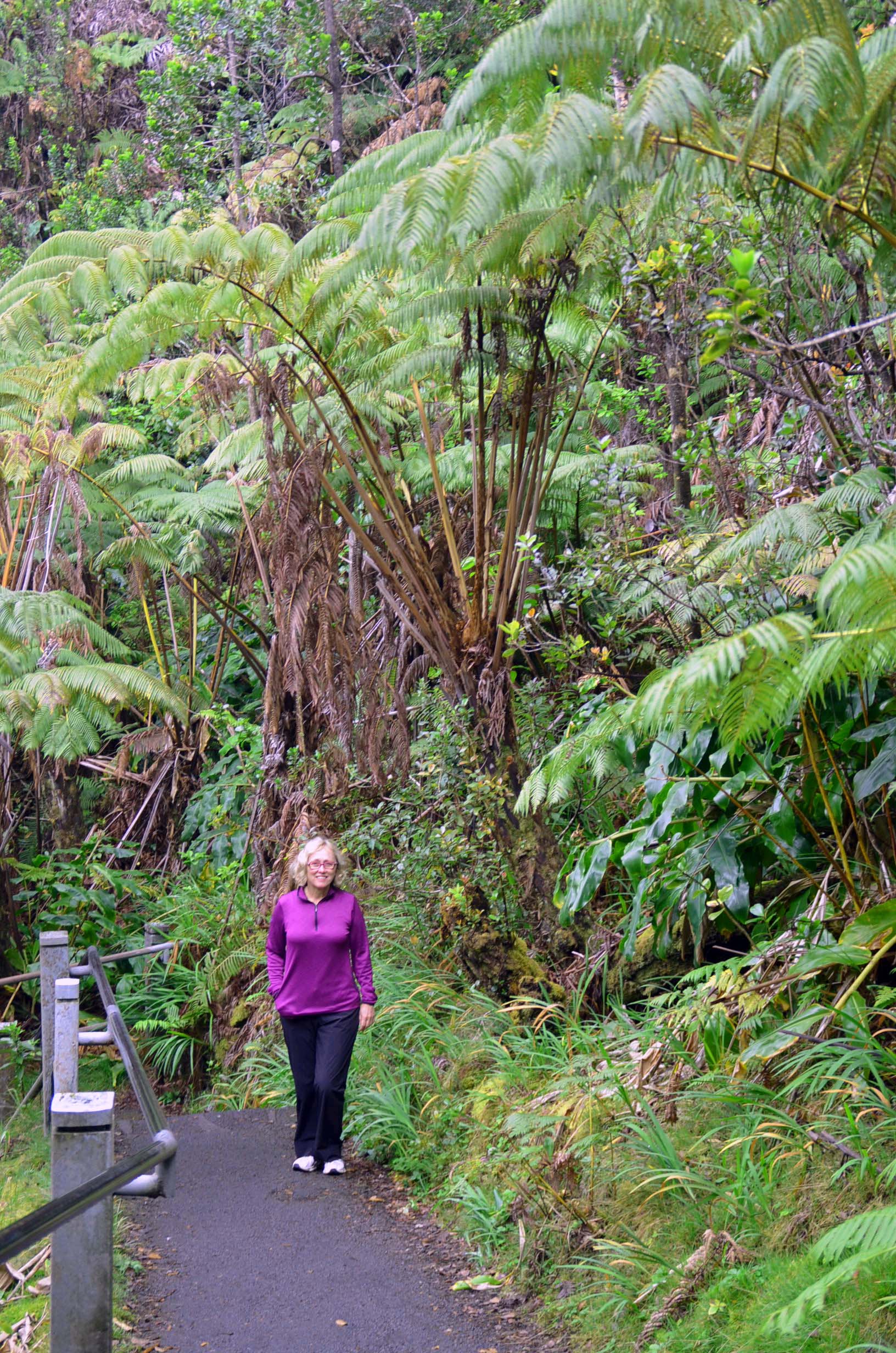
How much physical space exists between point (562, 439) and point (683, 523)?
90 cm

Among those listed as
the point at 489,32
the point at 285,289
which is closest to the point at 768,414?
the point at 285,289

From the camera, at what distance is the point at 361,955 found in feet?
20.1

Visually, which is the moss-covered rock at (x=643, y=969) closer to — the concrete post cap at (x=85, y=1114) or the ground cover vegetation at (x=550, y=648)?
the ground cover vegetation at (x=550, y=648)

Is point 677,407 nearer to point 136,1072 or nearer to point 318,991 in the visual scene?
point 318,991

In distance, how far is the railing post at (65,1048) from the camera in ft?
12.5

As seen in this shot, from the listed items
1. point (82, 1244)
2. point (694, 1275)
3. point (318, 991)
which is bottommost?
point (318, 991)

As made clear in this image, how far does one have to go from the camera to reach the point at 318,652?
9.02 meters

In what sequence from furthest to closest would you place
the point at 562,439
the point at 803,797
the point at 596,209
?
the point at 562,439 < the point at 596,209 < the point at 803,797

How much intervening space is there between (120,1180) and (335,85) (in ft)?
44.7

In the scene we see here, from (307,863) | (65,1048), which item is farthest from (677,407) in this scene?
(65,1048)

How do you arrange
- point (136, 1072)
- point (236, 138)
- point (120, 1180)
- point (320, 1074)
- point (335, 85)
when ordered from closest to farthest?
point (120, 1180)
point (136, 1072)
point (320, 1074)
point (335, 85)
point (236, 138)

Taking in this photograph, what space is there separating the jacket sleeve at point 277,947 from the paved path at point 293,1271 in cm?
93

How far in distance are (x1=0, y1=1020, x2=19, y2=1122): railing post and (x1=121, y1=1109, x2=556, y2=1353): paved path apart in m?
1.87

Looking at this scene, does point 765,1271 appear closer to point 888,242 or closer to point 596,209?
point 888,242
